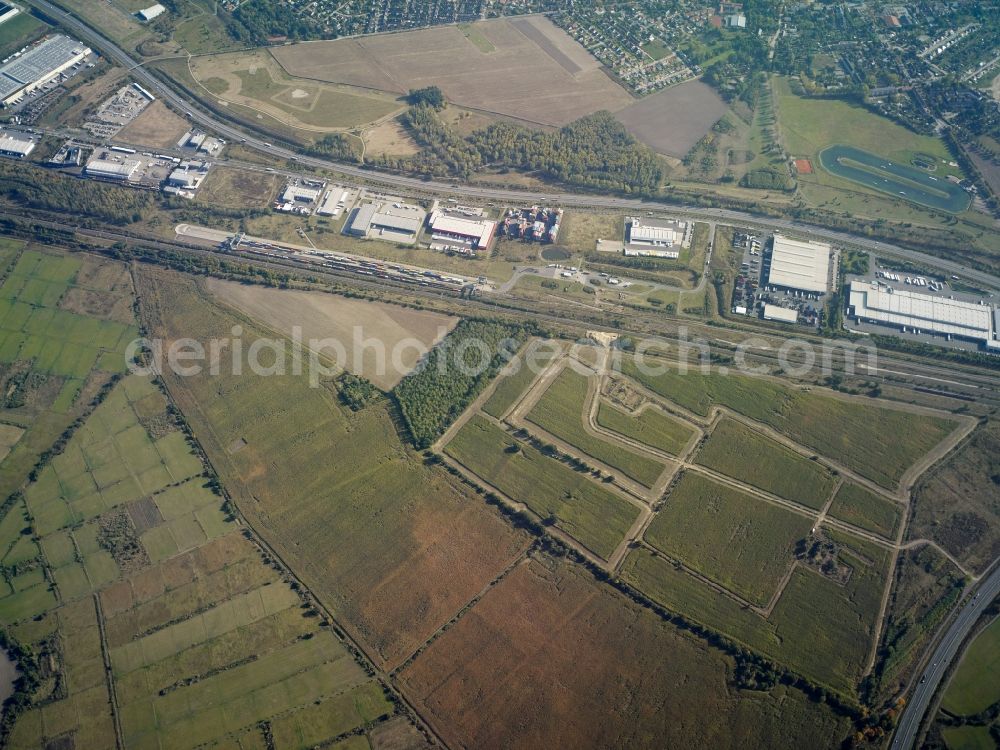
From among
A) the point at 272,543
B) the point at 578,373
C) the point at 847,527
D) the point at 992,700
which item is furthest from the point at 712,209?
the point at 272,543

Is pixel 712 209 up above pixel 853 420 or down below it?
above

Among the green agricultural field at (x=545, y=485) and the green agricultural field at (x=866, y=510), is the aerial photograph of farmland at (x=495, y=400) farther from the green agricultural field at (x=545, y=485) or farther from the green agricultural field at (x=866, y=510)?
the green agricultural field at (x=866, y=510)

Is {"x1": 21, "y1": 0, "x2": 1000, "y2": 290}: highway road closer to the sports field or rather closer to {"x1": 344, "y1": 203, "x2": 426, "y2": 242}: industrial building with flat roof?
{"x1": 344, "y1": 203, "x2": 426, "y2": 242}: industrial building with flat roof

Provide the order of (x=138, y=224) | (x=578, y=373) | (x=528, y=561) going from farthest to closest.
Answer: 1. (x=138, y=224)
2. (x=578, y=373)
3. (x=528, y=561)

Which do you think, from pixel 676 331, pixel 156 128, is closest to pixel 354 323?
pixel 676 331

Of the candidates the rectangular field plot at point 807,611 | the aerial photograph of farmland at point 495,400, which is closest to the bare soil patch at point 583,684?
the aerial photograph of farmland at point 495,400

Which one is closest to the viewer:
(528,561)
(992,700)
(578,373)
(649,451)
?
(992,700)

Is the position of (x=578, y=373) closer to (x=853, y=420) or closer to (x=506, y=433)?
(x=506, y=433)

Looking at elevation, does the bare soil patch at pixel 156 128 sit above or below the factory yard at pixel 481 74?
below
